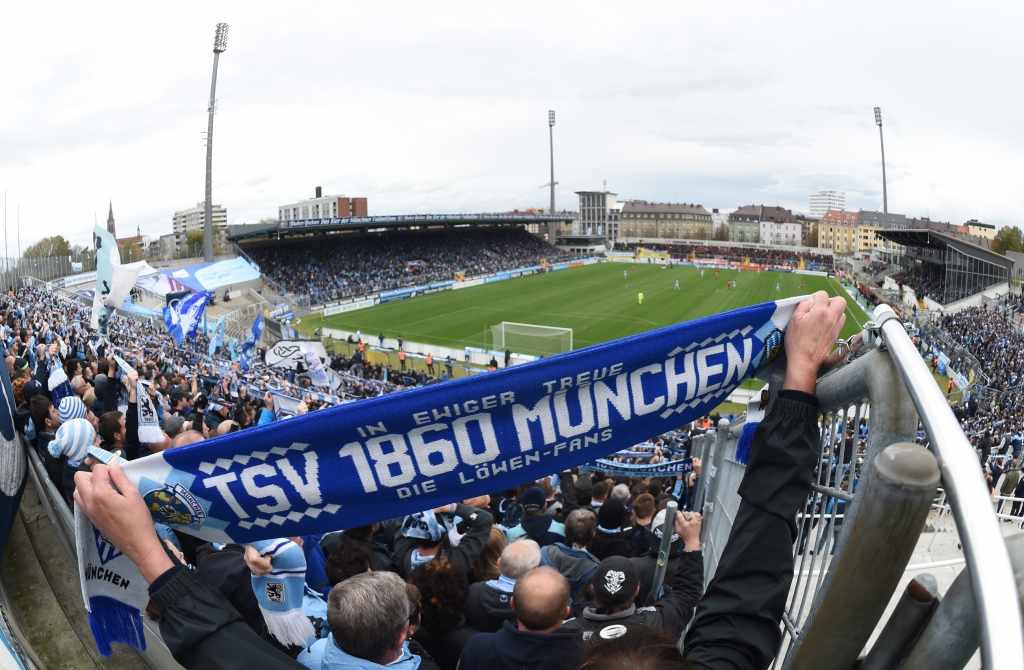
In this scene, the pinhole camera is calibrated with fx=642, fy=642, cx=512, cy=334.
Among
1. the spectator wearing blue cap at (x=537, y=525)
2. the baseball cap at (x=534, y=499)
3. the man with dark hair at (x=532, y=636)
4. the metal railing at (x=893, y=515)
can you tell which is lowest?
the spectator wearing blue cap at (x=537, y=525)

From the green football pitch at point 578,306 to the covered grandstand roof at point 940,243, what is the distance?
6.48 metres

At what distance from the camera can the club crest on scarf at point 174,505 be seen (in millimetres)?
2221

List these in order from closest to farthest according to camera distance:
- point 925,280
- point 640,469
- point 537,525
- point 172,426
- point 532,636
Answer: point 532,636, point 537,525, point 172,426, point 640,469, point 925,280

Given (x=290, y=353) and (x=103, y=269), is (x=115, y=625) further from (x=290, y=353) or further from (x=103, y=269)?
(x=103, y=269)

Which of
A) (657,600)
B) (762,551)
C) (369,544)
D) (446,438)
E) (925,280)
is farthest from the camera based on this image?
(925,280)

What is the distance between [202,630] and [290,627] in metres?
1.12

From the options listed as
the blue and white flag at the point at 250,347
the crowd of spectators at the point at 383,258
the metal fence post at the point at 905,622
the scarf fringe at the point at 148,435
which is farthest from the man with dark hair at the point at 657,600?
the crowd of spectators at the point at 383,258

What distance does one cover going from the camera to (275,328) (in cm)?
3384

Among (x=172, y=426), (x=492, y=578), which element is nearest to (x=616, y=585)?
(x=492, y=578)

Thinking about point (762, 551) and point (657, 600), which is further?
point (657, 600)

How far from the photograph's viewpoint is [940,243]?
50875mm

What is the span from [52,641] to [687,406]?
4.08 meters

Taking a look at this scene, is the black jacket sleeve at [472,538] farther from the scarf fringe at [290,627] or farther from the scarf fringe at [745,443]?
the scarf fringe at [745,443]

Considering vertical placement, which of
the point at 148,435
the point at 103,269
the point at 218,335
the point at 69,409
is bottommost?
the point at 218,335
